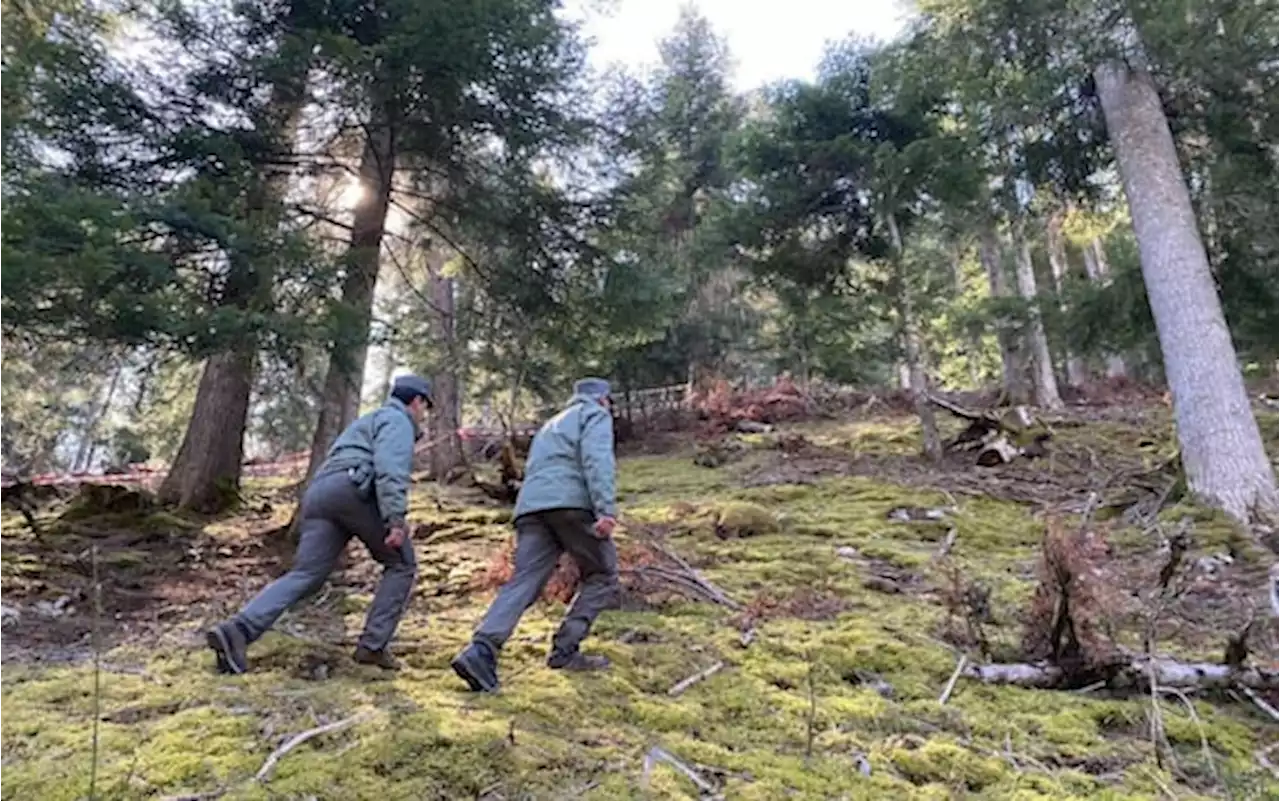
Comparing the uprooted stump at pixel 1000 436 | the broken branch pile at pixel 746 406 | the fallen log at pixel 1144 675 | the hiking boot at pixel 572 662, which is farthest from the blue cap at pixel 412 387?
the broken branch pile at pixel 746 406

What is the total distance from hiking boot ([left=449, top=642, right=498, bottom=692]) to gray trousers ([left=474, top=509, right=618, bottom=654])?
36 centimetres

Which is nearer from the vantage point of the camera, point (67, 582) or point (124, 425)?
point (67, 582)

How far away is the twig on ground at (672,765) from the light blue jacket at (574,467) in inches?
49.5

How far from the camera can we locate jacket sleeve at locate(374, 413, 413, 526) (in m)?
4.41

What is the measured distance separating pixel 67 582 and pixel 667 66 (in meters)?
18.5

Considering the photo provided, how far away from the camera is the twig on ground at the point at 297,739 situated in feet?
10.3

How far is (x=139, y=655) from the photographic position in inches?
188

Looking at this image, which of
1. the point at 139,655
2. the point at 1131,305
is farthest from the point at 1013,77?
the point at 139,655

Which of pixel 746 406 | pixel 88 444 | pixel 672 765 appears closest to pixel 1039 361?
pixel 746 406

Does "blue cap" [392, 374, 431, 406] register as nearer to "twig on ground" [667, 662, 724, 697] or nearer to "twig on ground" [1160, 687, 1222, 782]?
"twig on ground" [667, 662, 724, 697]

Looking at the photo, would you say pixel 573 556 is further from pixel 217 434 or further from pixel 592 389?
pixel 217 434

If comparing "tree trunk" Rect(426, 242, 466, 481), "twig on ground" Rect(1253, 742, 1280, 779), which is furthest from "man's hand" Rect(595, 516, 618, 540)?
"tree trunk" Rect(426, 242, 466, 481)

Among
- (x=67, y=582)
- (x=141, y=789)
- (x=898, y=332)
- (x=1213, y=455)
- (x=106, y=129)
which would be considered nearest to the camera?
(x=141, y=789)

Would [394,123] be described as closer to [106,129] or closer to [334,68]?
[334,68]
